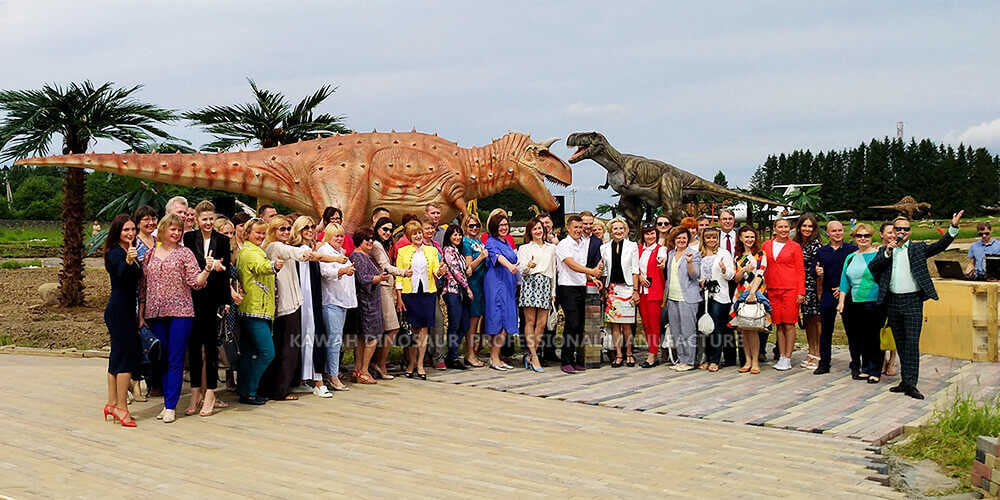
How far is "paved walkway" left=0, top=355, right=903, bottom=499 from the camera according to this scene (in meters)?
4.36

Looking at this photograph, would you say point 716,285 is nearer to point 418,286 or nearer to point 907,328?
point 907,328

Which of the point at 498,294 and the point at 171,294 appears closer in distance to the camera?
the point at 171,294

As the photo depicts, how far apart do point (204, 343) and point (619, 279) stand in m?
4.30

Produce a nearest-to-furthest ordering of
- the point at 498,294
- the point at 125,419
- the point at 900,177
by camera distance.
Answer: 1. the point at 125,419
2. the point at 498,294
3. the point at 900,177

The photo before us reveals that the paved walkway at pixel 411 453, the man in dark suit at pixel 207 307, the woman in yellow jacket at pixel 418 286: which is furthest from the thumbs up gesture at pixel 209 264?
the woman in yellow jacket at pixel 418 286

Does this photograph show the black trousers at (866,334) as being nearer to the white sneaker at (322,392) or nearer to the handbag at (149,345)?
the white sneaker at (322,392)

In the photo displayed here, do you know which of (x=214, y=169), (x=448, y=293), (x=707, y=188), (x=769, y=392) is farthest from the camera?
(x=707, y=188)

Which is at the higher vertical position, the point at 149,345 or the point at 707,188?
the point at 707,188

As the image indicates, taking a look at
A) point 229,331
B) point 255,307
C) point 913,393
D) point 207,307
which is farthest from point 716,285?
point 207,307

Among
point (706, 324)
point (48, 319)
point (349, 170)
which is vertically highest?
point (349, 170)

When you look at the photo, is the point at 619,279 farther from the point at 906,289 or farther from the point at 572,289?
the point at 906,289

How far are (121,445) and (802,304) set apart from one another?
653 centimetres

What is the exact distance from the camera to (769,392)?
7254 mm

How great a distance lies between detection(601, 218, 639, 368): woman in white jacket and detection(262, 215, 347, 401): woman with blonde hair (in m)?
3.09
